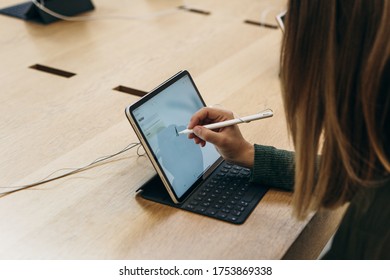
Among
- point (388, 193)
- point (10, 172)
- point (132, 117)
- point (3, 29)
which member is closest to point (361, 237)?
point (388, 193)

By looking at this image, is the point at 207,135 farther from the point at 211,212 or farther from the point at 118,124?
the point at 118,124

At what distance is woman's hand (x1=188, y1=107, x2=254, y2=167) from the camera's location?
3.27 feet

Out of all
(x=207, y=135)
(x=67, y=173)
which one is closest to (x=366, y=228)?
(x=207, y=135)

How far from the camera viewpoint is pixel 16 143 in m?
1.15

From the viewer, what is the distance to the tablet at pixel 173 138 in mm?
950

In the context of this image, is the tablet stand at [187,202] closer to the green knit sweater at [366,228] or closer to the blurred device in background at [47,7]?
the green knit sweater at [366,228]

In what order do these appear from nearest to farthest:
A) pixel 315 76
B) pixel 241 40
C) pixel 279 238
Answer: pixel 315 76
pixel 279 238
pixel 241 40

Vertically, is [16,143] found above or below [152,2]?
above

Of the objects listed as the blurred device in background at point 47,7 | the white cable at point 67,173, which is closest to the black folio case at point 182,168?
the white cable at point 67,173

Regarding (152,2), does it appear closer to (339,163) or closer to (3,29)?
(3,29)

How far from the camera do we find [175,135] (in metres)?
1.02

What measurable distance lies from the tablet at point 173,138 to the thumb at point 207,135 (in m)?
0.05

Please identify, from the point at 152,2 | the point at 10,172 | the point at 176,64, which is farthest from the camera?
the point at 152,2

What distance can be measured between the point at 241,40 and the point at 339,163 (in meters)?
1.08
